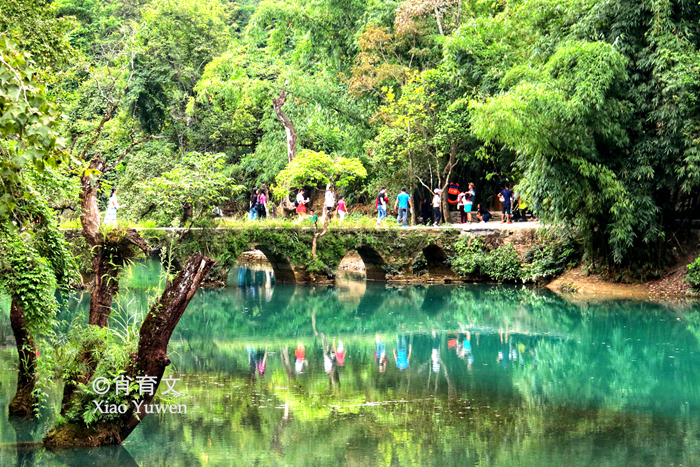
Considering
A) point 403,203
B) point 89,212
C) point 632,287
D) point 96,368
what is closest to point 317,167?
point 403,203

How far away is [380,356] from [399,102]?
544 inches

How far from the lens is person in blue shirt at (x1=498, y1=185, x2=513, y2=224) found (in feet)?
83.2

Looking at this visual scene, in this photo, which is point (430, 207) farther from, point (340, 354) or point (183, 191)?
point (340, 354)

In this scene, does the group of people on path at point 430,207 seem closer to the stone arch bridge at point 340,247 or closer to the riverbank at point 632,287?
the stone arch bridge at point 340,247

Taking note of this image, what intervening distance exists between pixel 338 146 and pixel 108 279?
22540mm

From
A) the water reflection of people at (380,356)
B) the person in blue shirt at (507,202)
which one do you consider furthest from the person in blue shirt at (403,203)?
the water reflection of people at (380,356)

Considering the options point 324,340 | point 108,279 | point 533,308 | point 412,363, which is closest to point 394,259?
point 533,308

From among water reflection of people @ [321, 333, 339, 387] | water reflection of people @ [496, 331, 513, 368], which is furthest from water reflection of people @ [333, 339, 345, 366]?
water reflection of people @ [496, 331, 513, 368]

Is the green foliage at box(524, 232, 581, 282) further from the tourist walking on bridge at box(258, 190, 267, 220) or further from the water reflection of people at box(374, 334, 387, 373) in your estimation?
the tourist walking on bridge at box(258, 190, 267, 220)

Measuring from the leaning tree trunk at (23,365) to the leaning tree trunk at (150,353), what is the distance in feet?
3.83

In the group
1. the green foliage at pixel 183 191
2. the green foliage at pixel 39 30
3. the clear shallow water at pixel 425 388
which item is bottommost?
the clear shallow water at pixel 425 388

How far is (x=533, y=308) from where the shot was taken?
19188 mm

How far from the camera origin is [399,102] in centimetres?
2570

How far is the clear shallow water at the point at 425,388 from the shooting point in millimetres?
7891
